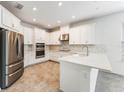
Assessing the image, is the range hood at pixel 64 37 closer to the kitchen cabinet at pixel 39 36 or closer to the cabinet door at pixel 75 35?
the cabinet door at pixel 75 35

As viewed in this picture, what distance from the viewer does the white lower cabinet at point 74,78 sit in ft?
5.80

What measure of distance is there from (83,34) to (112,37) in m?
1.26

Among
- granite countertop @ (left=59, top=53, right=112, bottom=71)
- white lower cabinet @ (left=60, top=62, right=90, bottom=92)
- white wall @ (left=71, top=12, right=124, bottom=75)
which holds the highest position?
white wall @ (left=71, top=12, right=124, bottom=75)

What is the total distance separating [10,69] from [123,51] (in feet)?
13.3

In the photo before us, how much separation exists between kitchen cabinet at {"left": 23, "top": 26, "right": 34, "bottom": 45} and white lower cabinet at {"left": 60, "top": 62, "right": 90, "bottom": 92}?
332cm

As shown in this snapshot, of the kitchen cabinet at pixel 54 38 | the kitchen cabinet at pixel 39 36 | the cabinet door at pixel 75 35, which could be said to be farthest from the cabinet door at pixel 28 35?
the cabinet door at pixel 75 35

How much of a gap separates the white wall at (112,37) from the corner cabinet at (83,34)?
0.34 metres

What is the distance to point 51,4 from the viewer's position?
2914 millimetres

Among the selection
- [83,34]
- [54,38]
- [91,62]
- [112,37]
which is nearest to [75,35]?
[83,34]

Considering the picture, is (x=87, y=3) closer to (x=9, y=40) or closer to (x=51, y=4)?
(x=51, y=4)

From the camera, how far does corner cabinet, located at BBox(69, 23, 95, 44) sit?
4.04 m

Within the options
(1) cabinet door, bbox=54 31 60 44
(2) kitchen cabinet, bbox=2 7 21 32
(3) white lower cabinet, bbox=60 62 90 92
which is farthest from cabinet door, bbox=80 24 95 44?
(2) kitchen cabinet, bbox=2 7 21 32

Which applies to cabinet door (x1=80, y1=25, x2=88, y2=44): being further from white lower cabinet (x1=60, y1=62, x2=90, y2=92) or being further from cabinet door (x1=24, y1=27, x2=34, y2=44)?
cabinet door (x1=24, y1=27, x2=34, y2=44)

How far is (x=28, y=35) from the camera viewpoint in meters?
5.07
